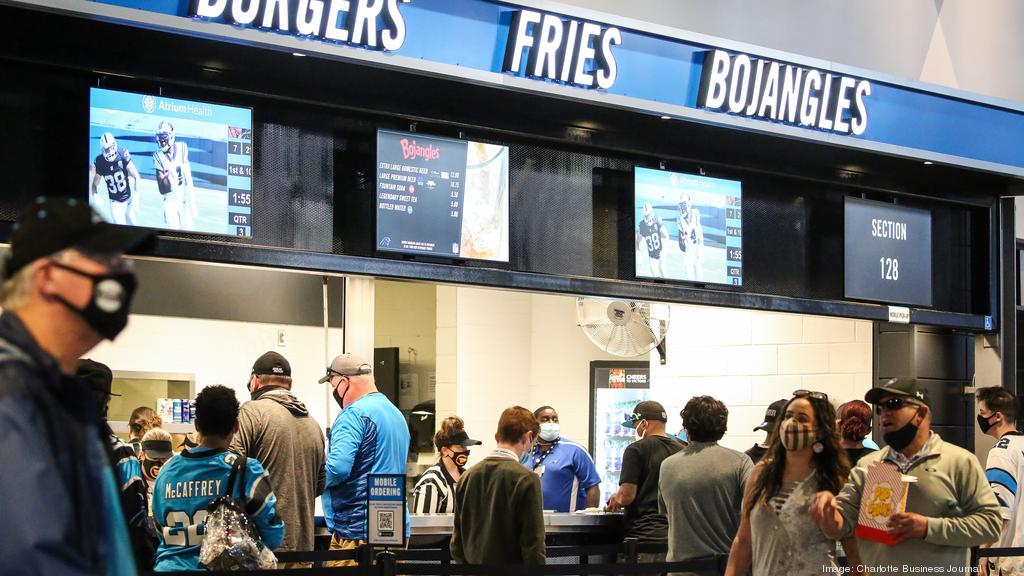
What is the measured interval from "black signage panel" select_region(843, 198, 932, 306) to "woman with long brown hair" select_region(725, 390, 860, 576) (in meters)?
3.61

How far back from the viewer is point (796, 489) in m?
4.28

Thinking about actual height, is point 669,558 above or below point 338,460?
below

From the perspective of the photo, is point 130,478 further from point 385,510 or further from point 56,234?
point 56,234

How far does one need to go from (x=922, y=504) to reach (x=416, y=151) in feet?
9.81

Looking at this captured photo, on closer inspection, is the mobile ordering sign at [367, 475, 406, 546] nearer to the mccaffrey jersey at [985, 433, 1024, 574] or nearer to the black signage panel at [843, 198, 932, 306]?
the mccaffrey jersey at [985, 433, 1024, 574]

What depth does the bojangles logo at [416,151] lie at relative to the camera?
6082 mm

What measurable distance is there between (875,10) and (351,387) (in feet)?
17.1

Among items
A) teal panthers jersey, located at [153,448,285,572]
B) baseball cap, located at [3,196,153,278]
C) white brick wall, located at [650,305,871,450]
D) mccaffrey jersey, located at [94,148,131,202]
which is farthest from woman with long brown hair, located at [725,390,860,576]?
white brick wall, located at [650,305,871,450]

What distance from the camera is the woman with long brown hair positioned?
4215 mm

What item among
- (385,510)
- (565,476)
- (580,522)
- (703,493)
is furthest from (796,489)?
(565,476)

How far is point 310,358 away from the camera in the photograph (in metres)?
9.45

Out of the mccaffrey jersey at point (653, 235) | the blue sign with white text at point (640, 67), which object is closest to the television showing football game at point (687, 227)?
the mccaffrey jersey at point (653, 235)

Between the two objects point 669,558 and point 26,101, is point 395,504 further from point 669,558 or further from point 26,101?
point 26,101

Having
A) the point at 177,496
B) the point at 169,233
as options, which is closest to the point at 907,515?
the point at 177,496
